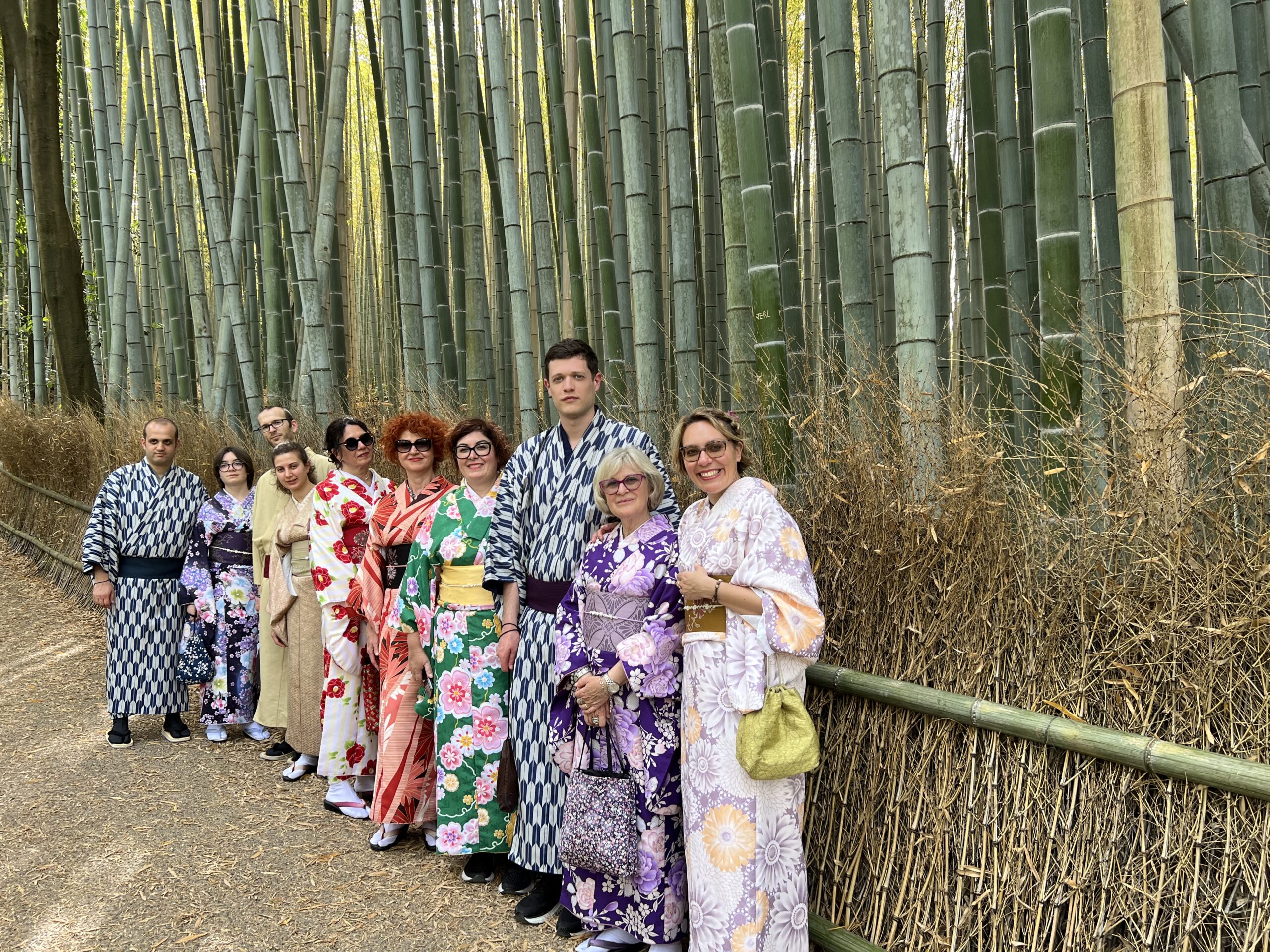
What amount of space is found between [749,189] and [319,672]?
2.47 meters

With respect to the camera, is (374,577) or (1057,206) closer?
(1057,206)

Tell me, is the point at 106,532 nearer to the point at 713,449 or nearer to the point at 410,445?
the point at 410,445

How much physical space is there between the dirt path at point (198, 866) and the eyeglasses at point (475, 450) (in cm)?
125

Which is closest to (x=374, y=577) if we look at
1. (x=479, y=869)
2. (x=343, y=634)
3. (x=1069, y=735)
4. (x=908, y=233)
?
(x=343, y=634)

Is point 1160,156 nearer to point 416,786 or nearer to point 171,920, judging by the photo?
point 416,786

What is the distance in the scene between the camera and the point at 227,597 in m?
4.17

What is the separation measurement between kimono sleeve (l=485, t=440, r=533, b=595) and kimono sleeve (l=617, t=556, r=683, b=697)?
1.71ft

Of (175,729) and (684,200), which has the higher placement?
(684,200)

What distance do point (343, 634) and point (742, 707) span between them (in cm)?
192

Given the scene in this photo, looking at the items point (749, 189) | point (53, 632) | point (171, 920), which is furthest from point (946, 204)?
point (53, 632)

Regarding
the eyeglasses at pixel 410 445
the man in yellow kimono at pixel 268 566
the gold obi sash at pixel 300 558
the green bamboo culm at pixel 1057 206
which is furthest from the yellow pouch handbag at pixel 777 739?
the man in yellow kimono at pixel 268 566

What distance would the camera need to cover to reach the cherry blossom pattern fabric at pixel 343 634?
3.37 meters

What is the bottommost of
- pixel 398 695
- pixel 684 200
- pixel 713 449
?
pixel 398 695

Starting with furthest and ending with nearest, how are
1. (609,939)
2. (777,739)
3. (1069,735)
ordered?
1. (609,939)
2. (777,739)
3. (1069,735)
